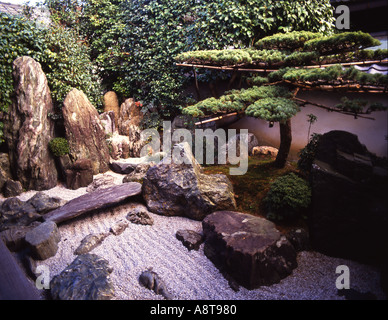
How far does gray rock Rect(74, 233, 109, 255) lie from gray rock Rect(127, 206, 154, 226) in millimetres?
561

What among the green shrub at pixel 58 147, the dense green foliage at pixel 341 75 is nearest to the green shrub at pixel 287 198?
the dense green foliage at pixel 341 75

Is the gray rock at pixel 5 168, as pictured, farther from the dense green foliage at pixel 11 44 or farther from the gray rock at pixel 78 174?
the gray rock at pixel 78 174

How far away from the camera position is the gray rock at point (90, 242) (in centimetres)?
379

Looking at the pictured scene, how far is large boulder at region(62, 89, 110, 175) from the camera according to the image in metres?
6.65

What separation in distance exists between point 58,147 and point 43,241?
352 centimetres

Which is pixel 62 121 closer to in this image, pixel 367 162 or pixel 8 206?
pixel 8 206

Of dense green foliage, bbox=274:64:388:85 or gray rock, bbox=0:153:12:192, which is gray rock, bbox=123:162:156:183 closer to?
gray rock, bbox=0:153:12:192

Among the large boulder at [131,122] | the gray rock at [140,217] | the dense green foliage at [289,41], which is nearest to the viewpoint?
the dense green foliage at [289,41]

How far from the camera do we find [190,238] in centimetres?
388

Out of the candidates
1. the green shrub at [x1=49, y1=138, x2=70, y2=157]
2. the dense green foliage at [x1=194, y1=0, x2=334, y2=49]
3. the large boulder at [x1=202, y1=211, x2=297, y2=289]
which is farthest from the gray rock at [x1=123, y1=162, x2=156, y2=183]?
the dense green foliage at [x1=194, y1=0, x2=334, y2=49]

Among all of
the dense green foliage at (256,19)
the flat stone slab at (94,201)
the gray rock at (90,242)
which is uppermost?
the dense green foliage at (256,19)

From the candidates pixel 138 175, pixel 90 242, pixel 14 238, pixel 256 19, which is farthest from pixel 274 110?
pixel 14 238

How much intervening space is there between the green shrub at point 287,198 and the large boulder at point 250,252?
0.45 m

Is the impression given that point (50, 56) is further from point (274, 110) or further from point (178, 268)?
point (178, 268)
